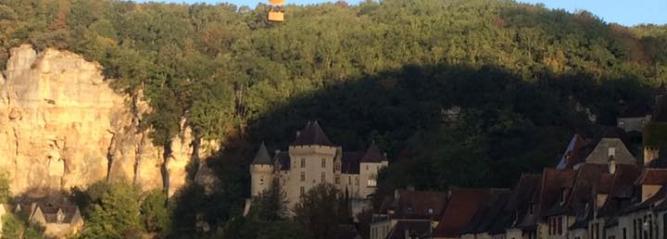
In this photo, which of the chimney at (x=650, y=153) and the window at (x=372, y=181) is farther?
the window at (x=372, y=181)

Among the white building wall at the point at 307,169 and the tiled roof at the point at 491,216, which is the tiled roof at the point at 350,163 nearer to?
the white building wall at the point at 307,169

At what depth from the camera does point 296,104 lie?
167 m

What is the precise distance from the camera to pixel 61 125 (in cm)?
17375

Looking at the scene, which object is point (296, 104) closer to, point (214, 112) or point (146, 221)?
point (214, 112)

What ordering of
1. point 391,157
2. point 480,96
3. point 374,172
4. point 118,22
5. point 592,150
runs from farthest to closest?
point 118,22, point 480,96, point 391,157, point 374,172, point 592,150

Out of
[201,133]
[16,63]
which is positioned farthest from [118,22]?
[201,133]

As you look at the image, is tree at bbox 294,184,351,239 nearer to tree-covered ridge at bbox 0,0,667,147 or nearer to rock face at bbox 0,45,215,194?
tree-covered ridge at bbox 0,0,667,147

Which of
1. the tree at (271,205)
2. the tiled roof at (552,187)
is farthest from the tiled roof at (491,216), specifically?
the tree at (271,205)

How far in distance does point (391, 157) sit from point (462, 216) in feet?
189

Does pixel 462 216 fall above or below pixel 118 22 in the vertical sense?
below

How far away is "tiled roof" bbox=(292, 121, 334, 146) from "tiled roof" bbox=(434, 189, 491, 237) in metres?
48.7

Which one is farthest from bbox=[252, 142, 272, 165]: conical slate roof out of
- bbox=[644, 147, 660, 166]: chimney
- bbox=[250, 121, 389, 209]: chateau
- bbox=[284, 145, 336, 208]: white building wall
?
bbox=[644, 147, 660, 166]: chimney

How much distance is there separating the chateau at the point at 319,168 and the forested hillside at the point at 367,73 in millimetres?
2482

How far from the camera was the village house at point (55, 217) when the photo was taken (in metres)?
157
